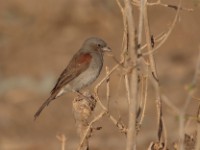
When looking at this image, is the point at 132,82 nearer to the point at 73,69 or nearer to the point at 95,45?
the point at 95,45

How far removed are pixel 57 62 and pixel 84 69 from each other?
8.68m

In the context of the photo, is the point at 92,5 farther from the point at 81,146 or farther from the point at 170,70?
the point at 81,146

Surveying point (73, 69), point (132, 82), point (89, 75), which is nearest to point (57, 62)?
point (73, 69)

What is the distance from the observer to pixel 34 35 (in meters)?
20.3

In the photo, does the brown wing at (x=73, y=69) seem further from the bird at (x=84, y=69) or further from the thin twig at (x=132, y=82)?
the thin twig at (x=132, y=82)

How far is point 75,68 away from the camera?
1029 cm

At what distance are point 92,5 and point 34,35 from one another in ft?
5.35

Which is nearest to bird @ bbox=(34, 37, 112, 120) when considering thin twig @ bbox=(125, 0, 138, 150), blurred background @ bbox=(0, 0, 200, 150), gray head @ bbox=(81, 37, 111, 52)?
gray head @ bbox=(81, 37, 111, 52)

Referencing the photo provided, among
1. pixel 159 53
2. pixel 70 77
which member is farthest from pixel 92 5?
pixel 70 77

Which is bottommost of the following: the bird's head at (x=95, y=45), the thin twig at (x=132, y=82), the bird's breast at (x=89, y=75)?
the thin twig at (x=132, y=82)

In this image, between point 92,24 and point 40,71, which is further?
point 92,24

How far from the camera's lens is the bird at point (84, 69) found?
1013 cm

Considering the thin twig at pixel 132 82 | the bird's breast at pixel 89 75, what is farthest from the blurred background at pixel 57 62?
the thin twig at pixel 132 82

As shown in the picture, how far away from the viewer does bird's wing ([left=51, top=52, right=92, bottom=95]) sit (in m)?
10.2
